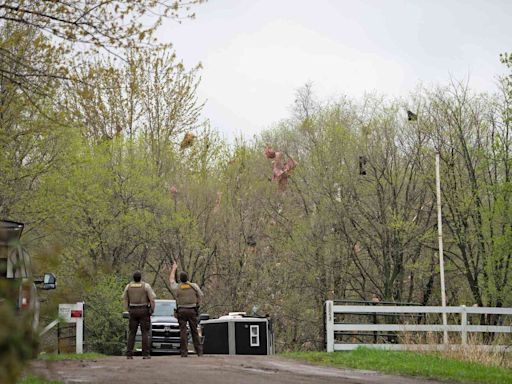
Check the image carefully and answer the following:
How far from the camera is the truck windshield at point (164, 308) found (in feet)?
95.6

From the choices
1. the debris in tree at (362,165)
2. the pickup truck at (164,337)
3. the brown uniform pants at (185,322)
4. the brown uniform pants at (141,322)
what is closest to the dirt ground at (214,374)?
the brown uniform pants at (141,322)

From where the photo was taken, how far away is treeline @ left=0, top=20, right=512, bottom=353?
132 ft

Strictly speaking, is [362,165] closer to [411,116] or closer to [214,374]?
[411,116]

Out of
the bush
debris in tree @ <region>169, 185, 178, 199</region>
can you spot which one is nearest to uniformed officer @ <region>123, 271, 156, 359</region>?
the bush

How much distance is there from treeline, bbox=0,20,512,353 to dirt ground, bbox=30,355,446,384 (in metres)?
20.3

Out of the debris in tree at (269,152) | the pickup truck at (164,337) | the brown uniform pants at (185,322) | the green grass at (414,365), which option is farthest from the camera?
the debris in tree at (269,152)

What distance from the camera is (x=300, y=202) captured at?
157ft

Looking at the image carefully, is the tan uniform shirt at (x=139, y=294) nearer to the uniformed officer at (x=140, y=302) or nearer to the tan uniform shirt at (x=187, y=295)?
the uniformed officer at (x=140, y=302)

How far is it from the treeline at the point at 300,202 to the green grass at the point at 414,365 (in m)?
18.4

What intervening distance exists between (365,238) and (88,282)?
41.4 metres

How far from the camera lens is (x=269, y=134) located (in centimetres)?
5266

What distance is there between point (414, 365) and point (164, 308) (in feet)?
43.7

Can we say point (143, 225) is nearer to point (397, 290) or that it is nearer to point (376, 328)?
point (397, 290)

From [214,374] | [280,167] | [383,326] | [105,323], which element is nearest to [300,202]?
[280,167]
